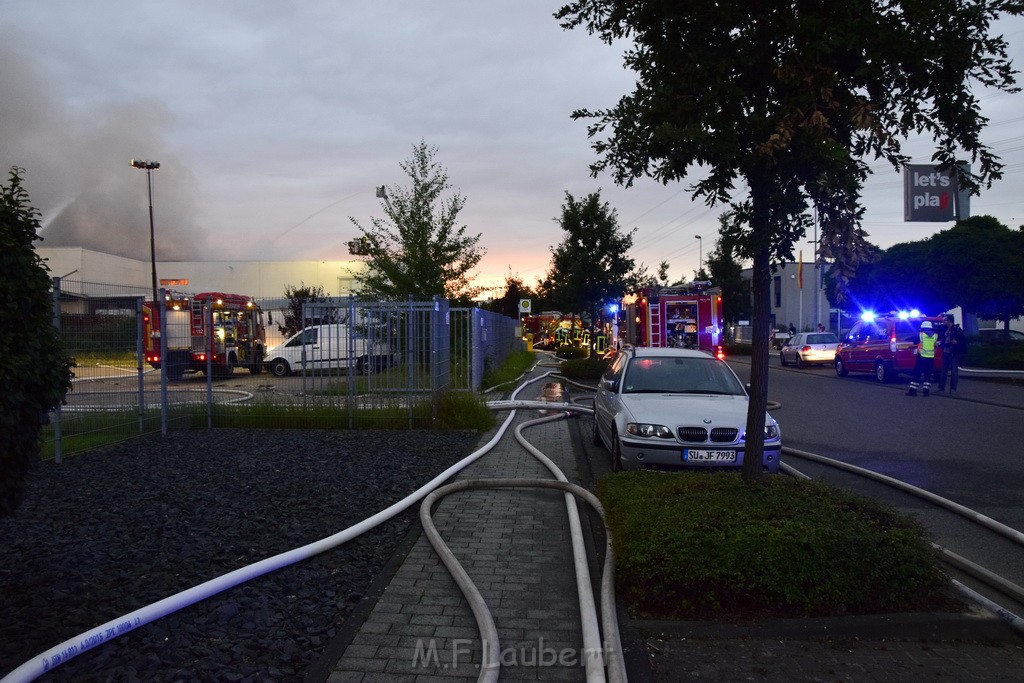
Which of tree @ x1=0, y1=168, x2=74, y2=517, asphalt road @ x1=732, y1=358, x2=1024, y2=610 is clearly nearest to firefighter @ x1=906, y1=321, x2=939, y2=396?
asphalt road @ x1=732, y1=358, x2=1024, y2=610

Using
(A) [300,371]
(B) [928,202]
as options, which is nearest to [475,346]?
(A) [300,371]

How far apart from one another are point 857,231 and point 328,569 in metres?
4.34

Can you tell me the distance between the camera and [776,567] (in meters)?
4.38

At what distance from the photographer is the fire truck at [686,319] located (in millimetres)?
22797

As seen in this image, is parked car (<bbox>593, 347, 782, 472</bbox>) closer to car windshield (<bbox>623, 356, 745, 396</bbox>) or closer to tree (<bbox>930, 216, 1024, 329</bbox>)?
car windshield (<bbox>623, 356, 745, 396</bbox>)

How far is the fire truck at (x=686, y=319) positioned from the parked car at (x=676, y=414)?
13010mm

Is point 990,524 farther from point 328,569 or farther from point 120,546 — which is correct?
point 120,546

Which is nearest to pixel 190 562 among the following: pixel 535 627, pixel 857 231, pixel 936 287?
pixel 535 627

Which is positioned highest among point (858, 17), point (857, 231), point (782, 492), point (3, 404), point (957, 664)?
point (858, 17)

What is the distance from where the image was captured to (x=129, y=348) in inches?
404

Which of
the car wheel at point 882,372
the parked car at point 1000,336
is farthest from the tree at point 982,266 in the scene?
the car wheel at point 882,372

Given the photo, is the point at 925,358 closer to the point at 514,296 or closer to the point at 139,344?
the point at 139,344

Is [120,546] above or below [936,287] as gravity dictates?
below

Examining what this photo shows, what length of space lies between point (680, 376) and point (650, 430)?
6.08ft
